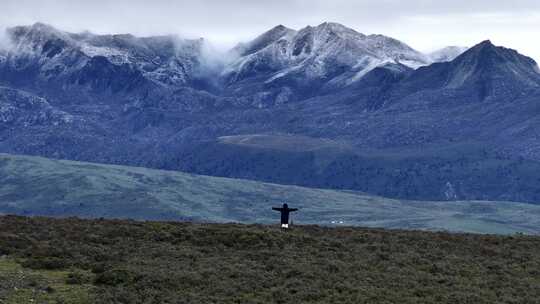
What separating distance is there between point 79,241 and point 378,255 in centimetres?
1847

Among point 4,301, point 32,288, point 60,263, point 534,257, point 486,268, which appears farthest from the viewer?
point 534,257

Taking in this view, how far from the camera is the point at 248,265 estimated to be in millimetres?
52812

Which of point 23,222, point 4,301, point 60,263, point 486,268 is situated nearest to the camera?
point 4,301

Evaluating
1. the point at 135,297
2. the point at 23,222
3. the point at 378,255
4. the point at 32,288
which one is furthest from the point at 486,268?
the point at 23,222

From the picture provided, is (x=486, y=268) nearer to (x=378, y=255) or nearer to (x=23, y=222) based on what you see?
(x=378, y=255)

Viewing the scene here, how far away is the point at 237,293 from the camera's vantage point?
45.4 m

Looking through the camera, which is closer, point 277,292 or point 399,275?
point 277,292

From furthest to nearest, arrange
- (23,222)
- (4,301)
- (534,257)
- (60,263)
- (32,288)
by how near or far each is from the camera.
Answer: (23,222) → (534,257) → (60,263) → (32,288) → (4,301)

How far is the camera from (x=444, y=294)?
154 feet

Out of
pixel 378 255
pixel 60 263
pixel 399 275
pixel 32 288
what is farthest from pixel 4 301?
pixel 378 255

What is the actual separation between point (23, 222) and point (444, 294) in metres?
32.6

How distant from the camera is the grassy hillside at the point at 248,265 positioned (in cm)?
4534

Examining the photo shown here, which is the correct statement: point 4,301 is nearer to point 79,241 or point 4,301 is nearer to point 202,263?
point 202,263

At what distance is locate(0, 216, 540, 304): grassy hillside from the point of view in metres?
45.3
